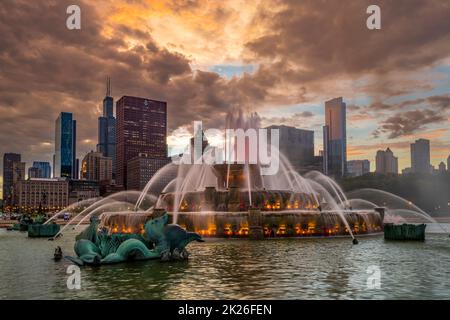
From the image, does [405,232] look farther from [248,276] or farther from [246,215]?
[248,276]

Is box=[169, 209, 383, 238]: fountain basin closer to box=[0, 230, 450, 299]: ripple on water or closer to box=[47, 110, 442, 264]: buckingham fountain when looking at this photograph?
box=[47, 110, 442, 264]: buckingham fountain

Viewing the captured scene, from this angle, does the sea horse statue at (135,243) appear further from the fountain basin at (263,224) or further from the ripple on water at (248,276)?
the fountain basin at (263,224)

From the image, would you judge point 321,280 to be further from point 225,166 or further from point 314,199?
point 225,166

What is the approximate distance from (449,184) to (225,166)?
155094mm

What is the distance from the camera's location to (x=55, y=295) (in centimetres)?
2170

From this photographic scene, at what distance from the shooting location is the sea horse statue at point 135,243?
31720mm

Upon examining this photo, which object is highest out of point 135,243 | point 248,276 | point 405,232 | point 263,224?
point 135,243

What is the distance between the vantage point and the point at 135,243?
108ft

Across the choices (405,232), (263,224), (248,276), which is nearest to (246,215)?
(263,224)

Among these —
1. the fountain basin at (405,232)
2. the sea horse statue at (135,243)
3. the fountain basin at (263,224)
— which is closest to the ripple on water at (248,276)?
the sea horse statue at (135,243)

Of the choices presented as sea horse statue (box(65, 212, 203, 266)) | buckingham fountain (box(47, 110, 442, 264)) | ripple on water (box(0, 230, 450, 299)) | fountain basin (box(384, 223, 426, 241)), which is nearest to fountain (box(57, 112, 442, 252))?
buckingham fountain (box(47, 110, 442, 264))

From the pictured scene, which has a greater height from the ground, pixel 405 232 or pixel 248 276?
pixel 248 276

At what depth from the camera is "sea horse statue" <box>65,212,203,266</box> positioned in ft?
104

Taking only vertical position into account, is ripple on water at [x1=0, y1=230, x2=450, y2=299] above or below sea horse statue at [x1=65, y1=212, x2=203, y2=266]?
below
